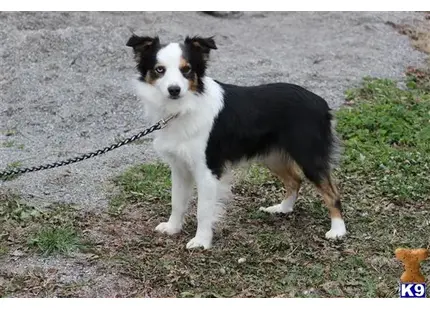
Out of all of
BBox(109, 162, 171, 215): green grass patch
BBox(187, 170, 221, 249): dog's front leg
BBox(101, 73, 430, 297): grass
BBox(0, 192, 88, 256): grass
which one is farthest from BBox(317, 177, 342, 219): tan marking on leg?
BBox(0, 192, 88, 256): grass

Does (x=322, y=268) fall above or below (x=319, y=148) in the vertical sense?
below

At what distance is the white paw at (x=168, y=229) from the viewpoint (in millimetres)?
5355

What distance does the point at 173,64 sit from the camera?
4.62 m

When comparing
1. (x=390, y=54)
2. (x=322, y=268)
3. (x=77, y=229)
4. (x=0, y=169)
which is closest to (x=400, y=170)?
(x=322, y=268)

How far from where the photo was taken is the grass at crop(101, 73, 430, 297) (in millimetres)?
4605

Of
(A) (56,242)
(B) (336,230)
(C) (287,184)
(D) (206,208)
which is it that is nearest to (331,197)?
(B) (336,230)

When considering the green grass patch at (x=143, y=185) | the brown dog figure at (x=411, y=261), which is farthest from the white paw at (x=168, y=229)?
the brown dog figure at (x=411, y=261)

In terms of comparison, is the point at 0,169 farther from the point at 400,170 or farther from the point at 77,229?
Answer: the point at 400,170

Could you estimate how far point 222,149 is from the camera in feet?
16.5

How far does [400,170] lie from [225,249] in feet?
7.22

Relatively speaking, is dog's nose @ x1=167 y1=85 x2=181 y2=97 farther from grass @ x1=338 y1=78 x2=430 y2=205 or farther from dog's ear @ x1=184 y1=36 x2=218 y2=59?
grass @ x1=338 y1=78 x2=430 y2=205

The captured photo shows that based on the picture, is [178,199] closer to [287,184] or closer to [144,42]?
Answer: [287,184]

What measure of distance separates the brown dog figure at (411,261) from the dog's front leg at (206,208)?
1.36 metres

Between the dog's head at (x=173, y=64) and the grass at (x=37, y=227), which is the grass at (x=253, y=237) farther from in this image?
the dog's head at (x=173, y=64)
